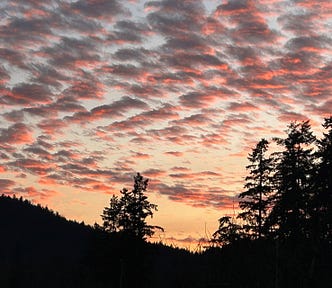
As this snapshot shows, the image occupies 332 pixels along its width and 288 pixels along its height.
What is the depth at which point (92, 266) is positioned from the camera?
70.8 m

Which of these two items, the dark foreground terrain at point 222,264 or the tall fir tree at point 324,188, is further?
the tall fir tree at point 324,188

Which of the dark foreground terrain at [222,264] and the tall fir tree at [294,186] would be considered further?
the tall fir tree at [294,186]

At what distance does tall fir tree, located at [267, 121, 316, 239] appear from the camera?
4095 cm

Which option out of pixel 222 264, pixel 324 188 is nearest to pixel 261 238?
pixel 222 264

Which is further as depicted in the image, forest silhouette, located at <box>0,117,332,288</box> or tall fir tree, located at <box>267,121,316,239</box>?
tall fir tree, located at <box>267,121,316,239</box>

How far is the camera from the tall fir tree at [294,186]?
4095cm

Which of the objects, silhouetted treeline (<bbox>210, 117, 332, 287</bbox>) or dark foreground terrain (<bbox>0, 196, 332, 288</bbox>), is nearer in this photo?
dark foreground terrain (<bbox>0, 196, 332, 288</bbox>)

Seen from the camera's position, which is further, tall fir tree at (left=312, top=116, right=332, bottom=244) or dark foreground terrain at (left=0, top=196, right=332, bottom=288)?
tall fir tree at (left=312, top=116, right=332, bottom=244)

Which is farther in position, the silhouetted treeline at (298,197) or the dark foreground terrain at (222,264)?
the silhouetted treeline at (298,197)

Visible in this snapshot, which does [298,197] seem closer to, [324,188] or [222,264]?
[324,188]

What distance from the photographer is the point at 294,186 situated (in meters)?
42.2

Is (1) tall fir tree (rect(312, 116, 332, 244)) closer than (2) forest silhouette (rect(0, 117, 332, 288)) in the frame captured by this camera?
No

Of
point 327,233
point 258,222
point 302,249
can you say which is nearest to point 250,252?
point 302,249

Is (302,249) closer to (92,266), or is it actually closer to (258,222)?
(258,222)
